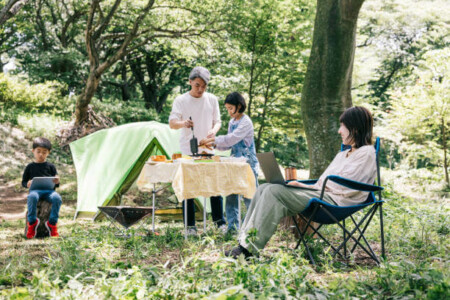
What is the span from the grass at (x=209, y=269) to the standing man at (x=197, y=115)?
318 mm

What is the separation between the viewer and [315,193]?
295 centimetres

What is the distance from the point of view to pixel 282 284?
6.76 feet

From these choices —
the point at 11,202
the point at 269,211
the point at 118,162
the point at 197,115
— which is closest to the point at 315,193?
the point at 269,211

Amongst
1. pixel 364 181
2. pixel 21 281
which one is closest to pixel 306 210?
pixel 364 181

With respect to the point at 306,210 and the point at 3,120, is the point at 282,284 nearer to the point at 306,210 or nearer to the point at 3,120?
the point at 306,210

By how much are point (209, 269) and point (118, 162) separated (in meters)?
3.72

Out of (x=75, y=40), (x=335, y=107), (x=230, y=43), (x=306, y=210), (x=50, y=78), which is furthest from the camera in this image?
(x=75, y=40)

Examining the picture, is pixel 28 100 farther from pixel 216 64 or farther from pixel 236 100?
pixel 236 100

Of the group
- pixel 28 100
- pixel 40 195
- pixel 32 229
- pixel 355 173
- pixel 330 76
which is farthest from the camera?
pixel 28 100

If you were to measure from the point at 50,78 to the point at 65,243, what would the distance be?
12.3 metres

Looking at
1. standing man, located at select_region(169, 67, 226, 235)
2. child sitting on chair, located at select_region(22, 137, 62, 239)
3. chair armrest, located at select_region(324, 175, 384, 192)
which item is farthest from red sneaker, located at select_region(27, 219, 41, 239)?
chair armrest, located at select_region(324, 175, 384, 192)

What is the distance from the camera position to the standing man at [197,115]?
3.97 metres

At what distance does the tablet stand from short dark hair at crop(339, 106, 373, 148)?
3.11 meters

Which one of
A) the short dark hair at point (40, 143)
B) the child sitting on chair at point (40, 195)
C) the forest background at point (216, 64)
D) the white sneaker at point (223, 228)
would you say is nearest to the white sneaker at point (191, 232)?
the white sneaker at point (223, 228)
